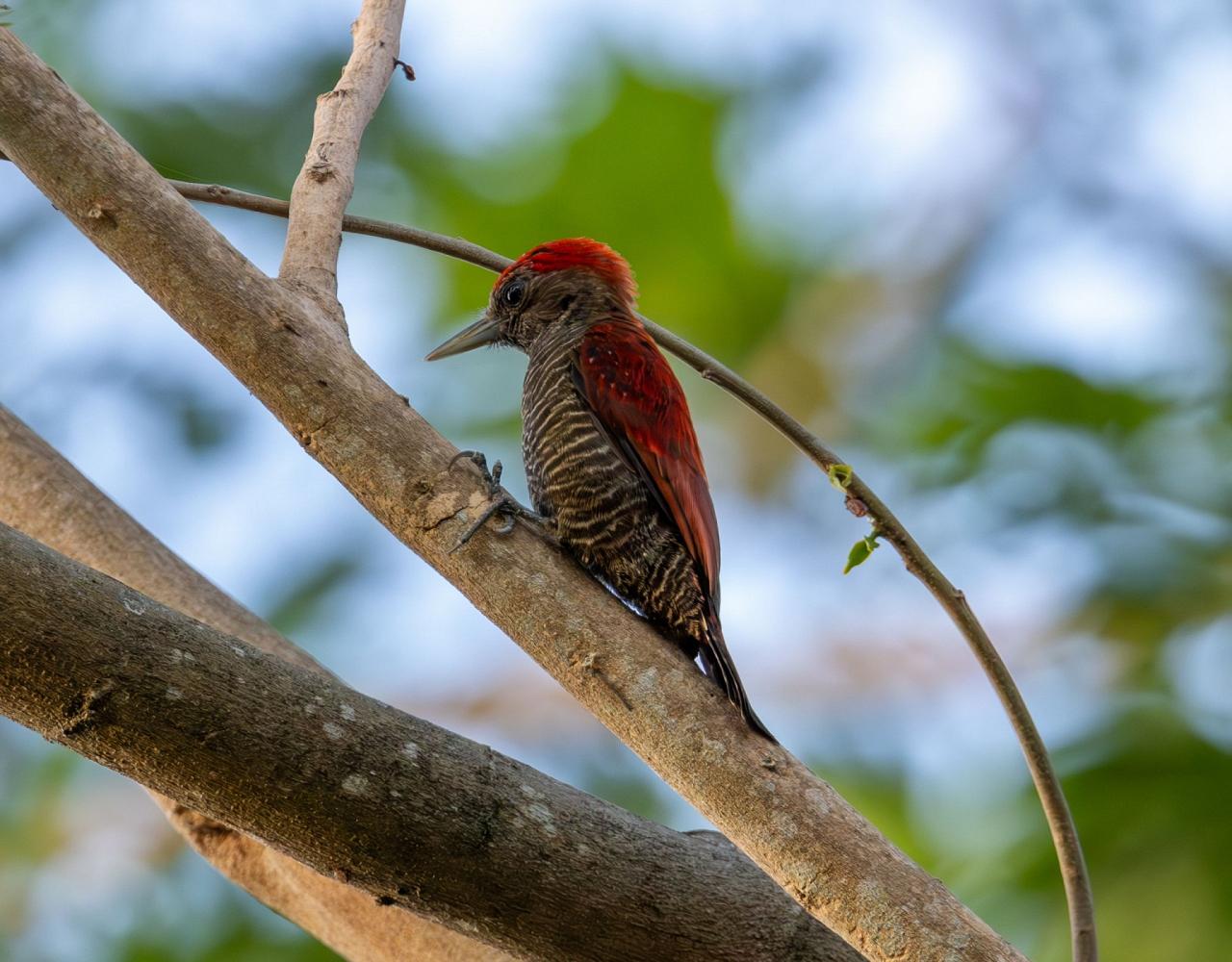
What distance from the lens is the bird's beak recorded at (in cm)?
348

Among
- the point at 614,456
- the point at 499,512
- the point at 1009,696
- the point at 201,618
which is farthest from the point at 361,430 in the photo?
the point at 1009,696

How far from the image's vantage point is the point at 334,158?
2.71 m

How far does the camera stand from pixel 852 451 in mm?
6262

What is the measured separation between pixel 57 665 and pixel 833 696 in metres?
4.47

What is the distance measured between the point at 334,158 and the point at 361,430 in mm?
874

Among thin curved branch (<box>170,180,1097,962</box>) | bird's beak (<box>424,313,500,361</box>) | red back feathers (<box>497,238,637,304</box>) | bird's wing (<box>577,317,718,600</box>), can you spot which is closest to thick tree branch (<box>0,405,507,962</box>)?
bird's wing (<box>577,317,718,600</box>)

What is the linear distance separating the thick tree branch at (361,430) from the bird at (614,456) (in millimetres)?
249

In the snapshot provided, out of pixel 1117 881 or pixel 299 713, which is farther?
pixel 1117 881

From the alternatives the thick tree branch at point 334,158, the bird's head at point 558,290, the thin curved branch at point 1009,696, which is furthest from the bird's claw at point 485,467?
the bird's head at point 558,290

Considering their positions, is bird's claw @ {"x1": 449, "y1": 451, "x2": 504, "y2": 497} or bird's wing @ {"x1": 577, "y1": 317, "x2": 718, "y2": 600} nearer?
bird's claw @ {"x1": 449, "y1": 451, "x2": 504, "y2": 497}

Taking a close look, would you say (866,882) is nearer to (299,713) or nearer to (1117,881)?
(299,713)

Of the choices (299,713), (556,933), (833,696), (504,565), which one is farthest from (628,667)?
(833,696)

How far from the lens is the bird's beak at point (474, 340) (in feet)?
11.4

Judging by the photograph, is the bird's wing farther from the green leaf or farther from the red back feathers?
the green leaf
